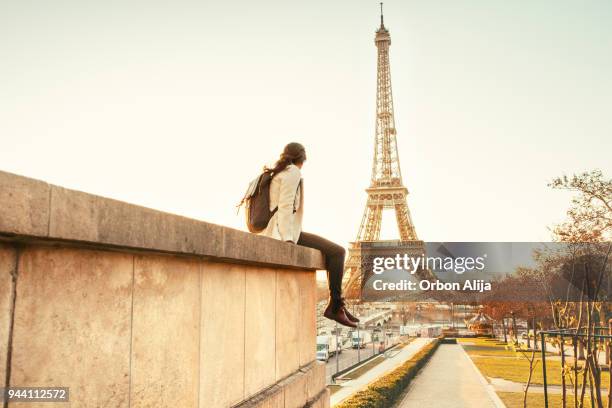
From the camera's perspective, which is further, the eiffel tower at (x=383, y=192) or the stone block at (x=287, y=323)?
the eiffel tower at (x=383, y=192)

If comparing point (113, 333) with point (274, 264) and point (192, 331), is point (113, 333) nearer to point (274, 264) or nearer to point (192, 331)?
point (192, 331)

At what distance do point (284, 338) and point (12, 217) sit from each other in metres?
2.54

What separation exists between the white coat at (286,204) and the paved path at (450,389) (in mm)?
14563

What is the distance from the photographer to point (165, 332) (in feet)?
7.15

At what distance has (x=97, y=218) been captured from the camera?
169 cm

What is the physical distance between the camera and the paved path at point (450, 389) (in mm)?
17359

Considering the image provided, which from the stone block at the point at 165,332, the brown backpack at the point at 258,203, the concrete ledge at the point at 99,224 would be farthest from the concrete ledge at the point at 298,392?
the brown backpack at the point at 258,203

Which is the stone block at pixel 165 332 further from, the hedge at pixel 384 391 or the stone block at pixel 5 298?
the hedge at pixel 384 391

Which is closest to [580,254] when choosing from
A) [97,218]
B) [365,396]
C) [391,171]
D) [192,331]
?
[365,396]

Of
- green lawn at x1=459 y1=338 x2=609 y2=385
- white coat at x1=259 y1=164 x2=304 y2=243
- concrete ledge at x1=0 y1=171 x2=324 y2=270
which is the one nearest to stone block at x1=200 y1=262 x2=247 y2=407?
concrete ledge at x1=0 y1=171 x2=324 y2=270

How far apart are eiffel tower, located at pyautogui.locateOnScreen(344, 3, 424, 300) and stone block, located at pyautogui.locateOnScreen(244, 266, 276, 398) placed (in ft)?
130

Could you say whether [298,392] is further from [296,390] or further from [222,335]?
[222,335]

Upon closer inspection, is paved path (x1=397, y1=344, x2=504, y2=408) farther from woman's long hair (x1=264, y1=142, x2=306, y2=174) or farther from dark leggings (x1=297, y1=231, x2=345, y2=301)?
woman's long hair (x1=264, y1=142, x2=306, y2=174)

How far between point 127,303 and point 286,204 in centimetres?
215
